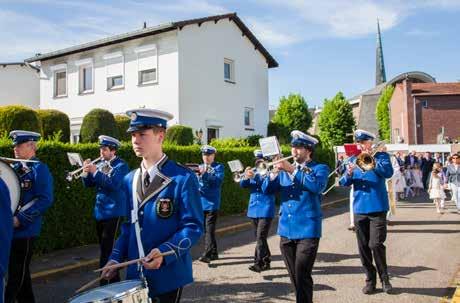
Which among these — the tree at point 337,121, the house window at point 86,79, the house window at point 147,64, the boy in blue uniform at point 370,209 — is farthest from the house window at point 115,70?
the tree at point 337,121

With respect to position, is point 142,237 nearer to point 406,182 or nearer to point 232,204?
point 232,204

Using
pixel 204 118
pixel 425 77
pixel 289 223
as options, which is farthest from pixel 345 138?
pixel 289 223

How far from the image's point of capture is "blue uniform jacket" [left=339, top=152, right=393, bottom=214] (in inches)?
267

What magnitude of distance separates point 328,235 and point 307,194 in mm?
6116

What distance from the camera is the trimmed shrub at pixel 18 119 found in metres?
13.3

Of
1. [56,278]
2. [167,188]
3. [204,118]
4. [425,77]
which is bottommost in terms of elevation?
[56,278]

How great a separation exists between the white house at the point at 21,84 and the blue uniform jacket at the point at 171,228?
29.2 metres

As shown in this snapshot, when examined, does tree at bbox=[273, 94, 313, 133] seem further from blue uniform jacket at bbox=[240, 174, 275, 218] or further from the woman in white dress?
blue uniform jacket at bbox=[240, 174, 275, 218]

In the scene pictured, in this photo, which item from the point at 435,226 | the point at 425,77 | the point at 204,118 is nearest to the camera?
the point at 435,226

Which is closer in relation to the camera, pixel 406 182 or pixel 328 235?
pixel 328 235

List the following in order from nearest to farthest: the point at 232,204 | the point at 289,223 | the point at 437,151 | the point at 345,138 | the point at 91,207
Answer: the point at 289,223
the point at 91,207
the point at 232,204
the point at 437,151
the point at 345,138

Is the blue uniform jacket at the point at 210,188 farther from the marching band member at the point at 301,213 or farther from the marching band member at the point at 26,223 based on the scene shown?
the marching band member at the point at 26,223

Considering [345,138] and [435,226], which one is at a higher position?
[345,138]

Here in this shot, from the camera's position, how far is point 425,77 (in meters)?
61.7
